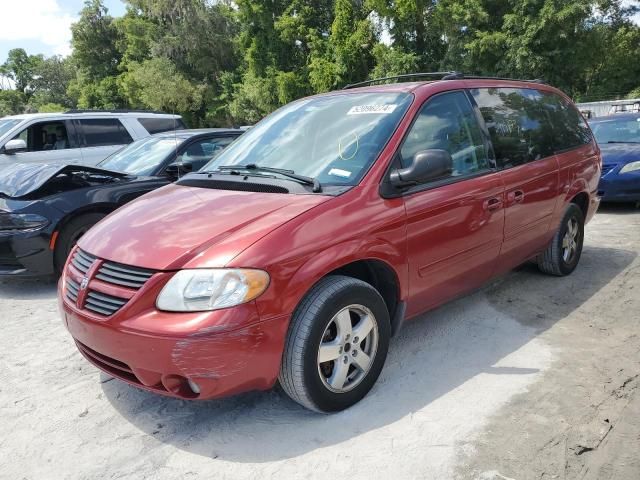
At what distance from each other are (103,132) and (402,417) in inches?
315

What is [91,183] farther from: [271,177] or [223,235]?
[223,235]

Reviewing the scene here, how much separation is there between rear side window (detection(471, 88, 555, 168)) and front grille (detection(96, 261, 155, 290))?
2617 millimetres

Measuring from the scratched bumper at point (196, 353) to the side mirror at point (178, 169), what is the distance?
114 inches

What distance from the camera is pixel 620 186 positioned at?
7.91 m

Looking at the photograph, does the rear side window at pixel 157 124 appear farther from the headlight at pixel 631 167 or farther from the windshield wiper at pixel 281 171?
the headlight at pixel 631 167

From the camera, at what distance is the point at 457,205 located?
11.1 ft

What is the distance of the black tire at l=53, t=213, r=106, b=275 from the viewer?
5.02 m

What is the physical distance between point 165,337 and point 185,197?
112 centimetres

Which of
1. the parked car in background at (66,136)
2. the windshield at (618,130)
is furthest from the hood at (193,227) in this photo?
the windshield at (618,130)

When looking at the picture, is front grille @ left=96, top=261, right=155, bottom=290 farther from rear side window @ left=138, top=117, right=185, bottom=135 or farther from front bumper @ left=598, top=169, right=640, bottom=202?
front bumper @ left=598, top=169, right=640, bottom=202

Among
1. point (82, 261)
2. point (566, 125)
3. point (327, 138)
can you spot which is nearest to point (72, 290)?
point (82, 261)

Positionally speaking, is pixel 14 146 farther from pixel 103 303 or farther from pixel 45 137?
pixel 103 303

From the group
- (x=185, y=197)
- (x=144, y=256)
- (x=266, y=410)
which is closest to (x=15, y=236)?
(x=185, y=197)

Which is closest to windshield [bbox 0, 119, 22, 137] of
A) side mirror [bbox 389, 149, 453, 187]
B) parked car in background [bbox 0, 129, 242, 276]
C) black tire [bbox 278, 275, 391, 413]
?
parked car in background [bbox 0, 129, 242, 276]
